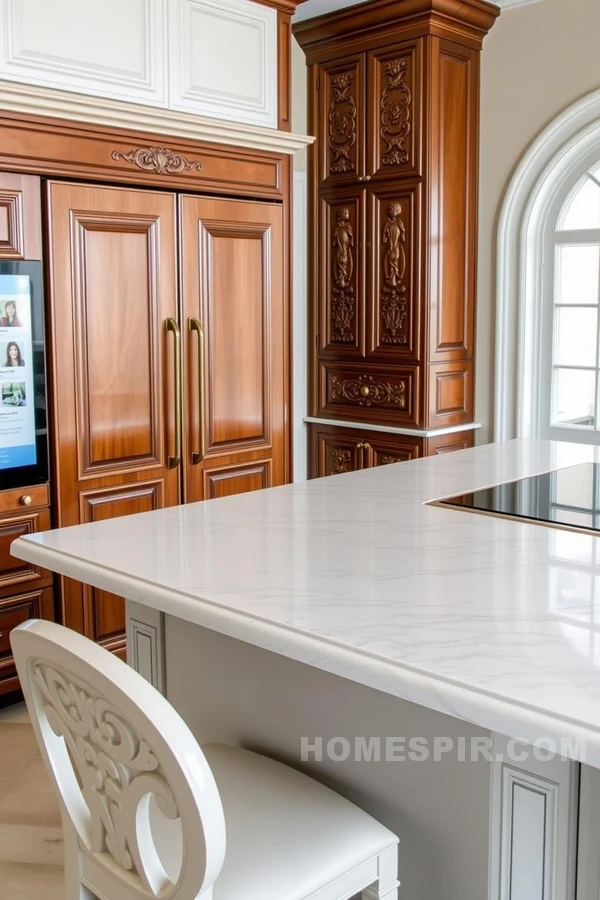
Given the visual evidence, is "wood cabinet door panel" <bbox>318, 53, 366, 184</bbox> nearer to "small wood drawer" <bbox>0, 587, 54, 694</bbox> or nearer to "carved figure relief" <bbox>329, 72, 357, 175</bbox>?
"carved figure relief" <bbox>329, 72, 357, 175</bbox>

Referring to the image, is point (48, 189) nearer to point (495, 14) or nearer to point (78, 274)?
point (78, 274)

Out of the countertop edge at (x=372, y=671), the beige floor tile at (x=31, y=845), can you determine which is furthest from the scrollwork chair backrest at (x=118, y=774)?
the beige floor tile at (x=31, y=845)

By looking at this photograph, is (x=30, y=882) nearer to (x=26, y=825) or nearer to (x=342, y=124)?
(x=26, y=825)

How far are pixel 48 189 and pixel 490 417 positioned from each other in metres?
2.26

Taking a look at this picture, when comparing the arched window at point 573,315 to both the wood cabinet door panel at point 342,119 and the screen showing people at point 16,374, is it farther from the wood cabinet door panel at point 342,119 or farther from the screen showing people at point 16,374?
the screen showing people at point 16,374

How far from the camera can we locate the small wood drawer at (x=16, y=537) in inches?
114

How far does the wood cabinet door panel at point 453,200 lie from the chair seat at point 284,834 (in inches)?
110

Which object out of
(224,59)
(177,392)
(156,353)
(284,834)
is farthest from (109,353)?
(284,834)

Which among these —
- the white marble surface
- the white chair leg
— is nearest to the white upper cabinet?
the white marble surface

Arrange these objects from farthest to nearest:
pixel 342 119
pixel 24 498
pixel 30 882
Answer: pixel 342 119, pixel 24 498, pixel 30 882

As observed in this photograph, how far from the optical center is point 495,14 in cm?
391

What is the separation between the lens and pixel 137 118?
9.68 ft

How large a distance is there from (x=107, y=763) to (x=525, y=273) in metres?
3.39

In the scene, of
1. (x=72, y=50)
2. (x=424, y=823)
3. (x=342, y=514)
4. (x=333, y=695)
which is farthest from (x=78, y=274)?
(x=424, y=823)
